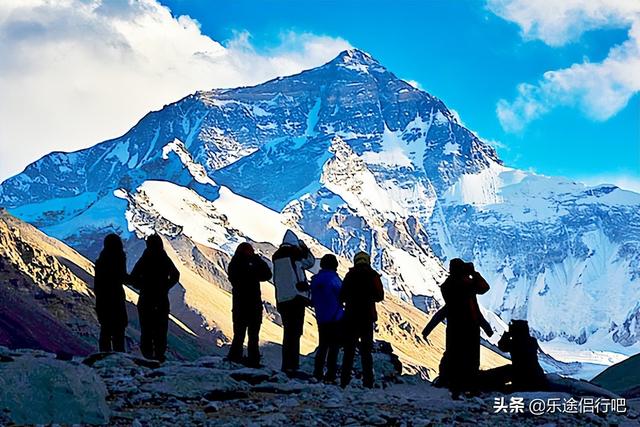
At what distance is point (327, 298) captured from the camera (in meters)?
16.2

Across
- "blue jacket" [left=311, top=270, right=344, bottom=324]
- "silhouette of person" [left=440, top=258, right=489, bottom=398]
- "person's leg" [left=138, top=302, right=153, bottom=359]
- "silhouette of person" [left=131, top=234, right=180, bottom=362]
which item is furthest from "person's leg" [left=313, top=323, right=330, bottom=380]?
"person's leg" [left=138, top=302, right=153, bottom=359]

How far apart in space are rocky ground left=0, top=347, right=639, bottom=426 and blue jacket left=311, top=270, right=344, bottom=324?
5.78 ft

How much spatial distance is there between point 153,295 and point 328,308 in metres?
3.09

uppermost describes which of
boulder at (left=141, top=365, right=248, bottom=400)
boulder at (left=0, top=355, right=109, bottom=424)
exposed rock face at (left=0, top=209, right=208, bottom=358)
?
exposed rock face at (left=0, top=209, right=208, bottom=358)

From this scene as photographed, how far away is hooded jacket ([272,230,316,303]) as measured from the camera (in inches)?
641

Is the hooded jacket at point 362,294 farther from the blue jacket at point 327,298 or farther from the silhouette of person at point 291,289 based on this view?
the silhouette of person at point 291,289

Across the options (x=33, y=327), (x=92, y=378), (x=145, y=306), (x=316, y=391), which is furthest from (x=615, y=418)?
(x=33, y=327)

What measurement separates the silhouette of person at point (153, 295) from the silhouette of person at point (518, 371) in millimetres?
5583

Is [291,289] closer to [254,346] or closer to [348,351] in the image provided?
[254,346]

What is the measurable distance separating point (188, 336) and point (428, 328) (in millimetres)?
111654

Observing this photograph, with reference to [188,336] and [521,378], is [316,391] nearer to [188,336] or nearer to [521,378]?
[521,378]

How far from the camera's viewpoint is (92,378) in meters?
11.2

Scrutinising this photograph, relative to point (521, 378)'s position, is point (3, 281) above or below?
above

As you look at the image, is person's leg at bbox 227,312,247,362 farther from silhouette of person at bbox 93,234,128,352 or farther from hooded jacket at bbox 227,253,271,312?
silhouette of person at bbox 93,234,128,352
